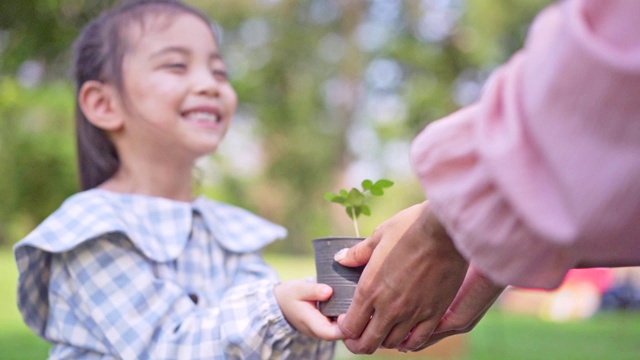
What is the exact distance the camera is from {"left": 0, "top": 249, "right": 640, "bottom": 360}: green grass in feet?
17.0

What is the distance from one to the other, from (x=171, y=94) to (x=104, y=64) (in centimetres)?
35

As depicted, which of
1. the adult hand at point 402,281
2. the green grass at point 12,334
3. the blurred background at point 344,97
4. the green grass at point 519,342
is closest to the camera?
the adult hand at point 402,281

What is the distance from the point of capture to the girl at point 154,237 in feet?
6.33

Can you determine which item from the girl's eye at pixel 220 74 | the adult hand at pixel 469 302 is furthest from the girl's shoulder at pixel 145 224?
the adult hand at pixel 469 302

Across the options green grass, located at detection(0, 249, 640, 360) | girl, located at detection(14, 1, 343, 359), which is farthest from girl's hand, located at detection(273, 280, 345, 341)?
green grass, located at detection(0, 249, 640, 360)

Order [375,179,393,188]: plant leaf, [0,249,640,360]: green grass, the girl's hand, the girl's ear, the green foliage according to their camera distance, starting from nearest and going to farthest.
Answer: the girl's hand → [375,179,393,188]: plant leaf → the girl's ear → [0,249,640,360]: green grass → the green foliage

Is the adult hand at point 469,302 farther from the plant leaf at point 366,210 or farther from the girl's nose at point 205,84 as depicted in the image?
the girl's nose at point 205,84

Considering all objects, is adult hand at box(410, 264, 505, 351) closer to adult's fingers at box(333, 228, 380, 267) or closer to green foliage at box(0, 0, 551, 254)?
adult's fingers at box(333, 228, 380, 267)

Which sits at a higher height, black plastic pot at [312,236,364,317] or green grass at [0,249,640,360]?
black plastic pot at [312,236,364,317]

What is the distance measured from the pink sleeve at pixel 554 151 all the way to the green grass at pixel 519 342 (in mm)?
3593

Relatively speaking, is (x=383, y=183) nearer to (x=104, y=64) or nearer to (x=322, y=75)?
(x=104, y=64)

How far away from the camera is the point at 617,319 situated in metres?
10.5

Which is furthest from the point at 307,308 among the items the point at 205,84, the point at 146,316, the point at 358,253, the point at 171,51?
the point at 171,51

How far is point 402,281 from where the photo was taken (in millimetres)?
1461
